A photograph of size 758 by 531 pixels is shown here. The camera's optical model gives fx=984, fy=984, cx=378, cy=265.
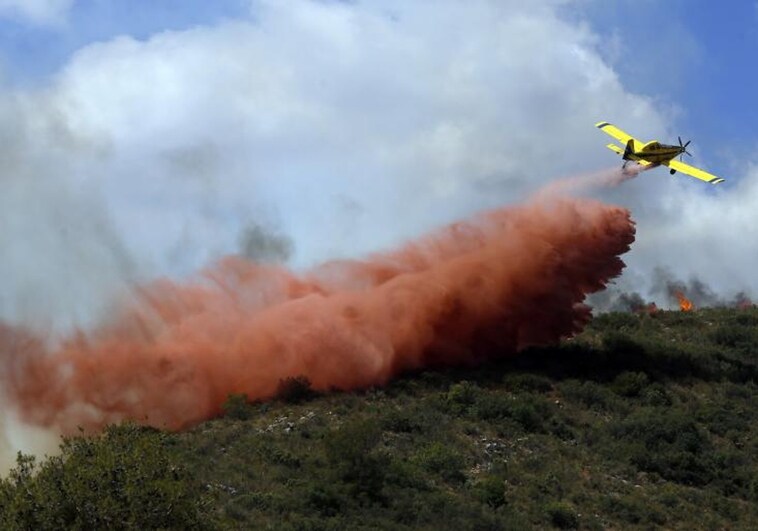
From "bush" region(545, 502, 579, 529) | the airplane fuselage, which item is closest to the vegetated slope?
"bush" region(545, 502, 579, 529)

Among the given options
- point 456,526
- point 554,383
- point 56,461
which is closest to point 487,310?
point 554,383

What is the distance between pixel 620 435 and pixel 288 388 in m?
22.5

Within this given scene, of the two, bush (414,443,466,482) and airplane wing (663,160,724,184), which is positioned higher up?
airplane wing (663,160,724,184)

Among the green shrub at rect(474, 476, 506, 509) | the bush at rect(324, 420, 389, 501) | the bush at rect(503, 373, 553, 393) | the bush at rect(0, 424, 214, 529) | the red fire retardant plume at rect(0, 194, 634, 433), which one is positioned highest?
the red fire retardant plume at rect(0, 194, 634, 433)

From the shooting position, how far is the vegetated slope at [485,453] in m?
43.5

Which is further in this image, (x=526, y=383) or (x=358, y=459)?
(x=526, y=383)

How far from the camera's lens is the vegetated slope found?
43.5 metres

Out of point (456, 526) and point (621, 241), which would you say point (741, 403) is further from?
point (456, 526)

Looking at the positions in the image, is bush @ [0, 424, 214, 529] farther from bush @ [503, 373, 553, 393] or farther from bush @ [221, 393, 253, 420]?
bush @ [503, 373, 553, 393]

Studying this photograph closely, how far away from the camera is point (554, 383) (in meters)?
73.1

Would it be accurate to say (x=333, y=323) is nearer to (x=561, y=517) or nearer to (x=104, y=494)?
(x=561, y=517)

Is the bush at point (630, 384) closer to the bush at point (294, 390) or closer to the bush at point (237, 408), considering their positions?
the bush at point (294, 390)

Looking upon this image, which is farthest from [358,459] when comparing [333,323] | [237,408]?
[333,323]

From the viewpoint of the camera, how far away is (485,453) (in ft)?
195
